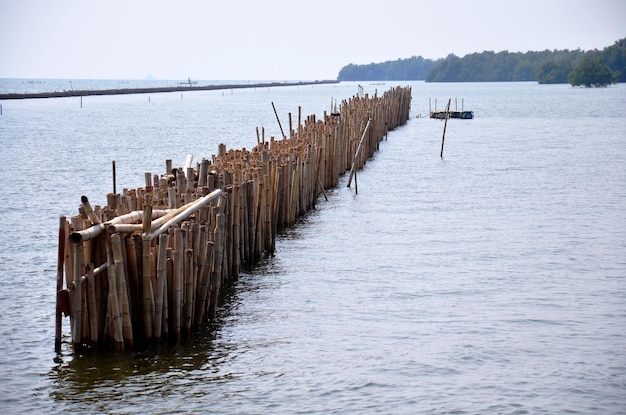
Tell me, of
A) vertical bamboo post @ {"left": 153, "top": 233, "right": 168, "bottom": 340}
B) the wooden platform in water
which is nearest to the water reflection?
vertical bamboo post @ {"left": 153, "top": 233, "right": 168, "bottom": 340}

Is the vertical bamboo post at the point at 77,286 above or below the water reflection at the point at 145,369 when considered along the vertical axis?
above

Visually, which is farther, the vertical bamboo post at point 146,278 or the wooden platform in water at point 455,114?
the wooden platform in water at point 455,114

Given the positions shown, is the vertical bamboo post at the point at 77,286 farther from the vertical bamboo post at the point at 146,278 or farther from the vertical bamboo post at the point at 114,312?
the vertical bamboo post at the point at 146,278

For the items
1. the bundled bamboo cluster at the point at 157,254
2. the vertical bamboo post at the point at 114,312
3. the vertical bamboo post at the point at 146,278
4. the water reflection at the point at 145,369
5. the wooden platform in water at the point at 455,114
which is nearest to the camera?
the water reflection at the point at 145,369

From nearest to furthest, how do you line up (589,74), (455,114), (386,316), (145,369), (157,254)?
(145,369), (157,254), (386,316), (455,114), (589,74)

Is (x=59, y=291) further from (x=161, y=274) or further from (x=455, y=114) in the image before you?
(x=455, y=114)

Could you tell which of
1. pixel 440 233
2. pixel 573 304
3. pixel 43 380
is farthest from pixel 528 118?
pixel 43 380

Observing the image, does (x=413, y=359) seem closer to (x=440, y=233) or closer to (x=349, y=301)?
(x=349, y=301)

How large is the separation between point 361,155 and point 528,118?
145 ft

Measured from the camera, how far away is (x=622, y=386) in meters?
10.3

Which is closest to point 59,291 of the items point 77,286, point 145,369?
point 77,286

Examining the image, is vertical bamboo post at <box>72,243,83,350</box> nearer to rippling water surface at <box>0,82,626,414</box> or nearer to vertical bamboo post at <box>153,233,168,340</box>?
rippling water surface at <box>0,82,626,414</box>

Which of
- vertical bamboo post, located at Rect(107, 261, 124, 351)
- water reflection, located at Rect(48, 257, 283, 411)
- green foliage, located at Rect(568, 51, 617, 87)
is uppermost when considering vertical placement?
green foliage, located at Rect(568, 51, 617, 87)

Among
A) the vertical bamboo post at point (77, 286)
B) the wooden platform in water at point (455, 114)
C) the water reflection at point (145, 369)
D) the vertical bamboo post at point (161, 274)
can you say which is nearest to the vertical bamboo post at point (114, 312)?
the water reflection at point (145, 369)
